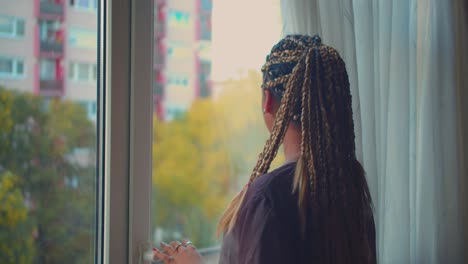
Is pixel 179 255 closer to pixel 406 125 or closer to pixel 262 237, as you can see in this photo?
pixel 262 237

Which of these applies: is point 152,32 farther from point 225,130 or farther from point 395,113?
point 395,113

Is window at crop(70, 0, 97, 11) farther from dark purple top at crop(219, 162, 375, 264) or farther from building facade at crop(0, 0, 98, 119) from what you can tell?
dark purple top at crop(219, 162, 375, 264)

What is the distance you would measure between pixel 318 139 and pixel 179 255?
1.25ft

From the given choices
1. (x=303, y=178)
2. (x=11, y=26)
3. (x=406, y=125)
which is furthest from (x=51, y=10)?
(x=406, y=125)

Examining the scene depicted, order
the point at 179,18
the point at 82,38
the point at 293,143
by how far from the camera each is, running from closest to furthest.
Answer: the point at 293,143, the point at 82,38, the point at 179,18

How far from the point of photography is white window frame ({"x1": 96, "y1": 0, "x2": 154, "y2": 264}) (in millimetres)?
1428

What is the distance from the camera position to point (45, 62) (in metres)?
1.36

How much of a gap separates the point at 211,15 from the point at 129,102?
0.39 metres

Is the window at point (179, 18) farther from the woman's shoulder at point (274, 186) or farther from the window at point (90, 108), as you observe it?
the woman's shoulder at point (274, 186)

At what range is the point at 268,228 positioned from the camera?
3.26 ft

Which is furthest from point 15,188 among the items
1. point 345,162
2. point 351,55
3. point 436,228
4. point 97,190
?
point 436,228

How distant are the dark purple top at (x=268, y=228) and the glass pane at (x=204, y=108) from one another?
56 cm

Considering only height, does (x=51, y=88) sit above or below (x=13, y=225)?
above

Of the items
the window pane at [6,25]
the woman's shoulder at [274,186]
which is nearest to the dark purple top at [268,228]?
the woman's shoulder at [274,186]
